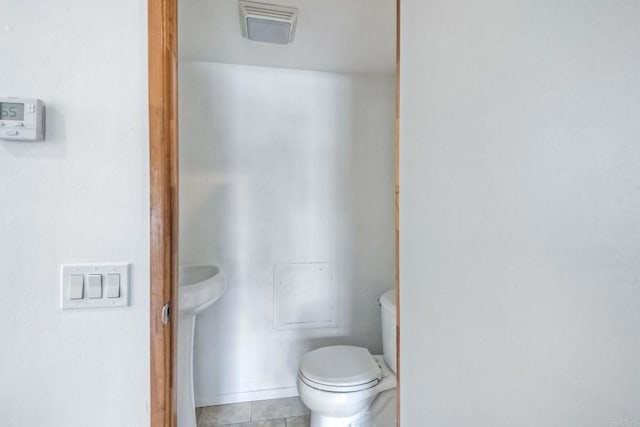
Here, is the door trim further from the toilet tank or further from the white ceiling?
the toilet tank

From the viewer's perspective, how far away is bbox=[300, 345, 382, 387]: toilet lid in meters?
1.53

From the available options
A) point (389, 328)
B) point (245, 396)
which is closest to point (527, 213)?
point (389, 328)

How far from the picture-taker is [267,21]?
4.96 ft

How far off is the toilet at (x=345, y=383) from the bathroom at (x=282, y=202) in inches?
18.8

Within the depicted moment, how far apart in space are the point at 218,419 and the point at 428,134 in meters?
2.06

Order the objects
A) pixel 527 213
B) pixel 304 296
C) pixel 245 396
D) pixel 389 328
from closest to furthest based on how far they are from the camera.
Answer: pixel 527 213, pixel 389 328, pixel 245 396, pixel 304 296

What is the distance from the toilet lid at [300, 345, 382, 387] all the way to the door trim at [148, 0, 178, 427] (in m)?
0.84
